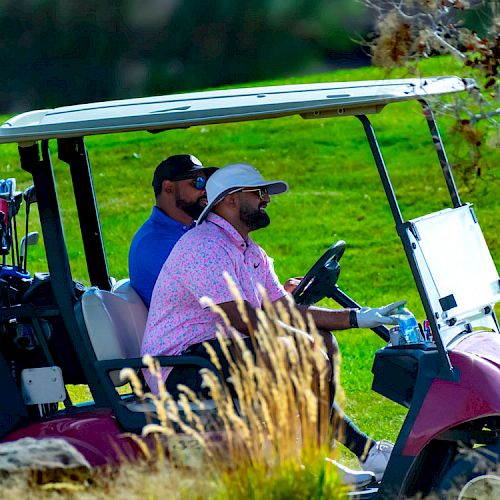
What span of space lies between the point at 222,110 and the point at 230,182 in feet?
1.73

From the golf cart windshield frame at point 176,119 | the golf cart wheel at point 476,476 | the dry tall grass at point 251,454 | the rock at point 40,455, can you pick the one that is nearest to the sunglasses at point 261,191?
the golf cart windshield frame at point 176,119

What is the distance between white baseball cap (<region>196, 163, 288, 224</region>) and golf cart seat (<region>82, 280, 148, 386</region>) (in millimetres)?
493

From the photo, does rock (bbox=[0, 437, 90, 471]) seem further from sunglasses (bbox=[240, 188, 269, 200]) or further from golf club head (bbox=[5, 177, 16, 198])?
golf club head (bbox=[5, 177, 16, 198])

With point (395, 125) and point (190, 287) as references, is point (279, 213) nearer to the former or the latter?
point (395, 125)

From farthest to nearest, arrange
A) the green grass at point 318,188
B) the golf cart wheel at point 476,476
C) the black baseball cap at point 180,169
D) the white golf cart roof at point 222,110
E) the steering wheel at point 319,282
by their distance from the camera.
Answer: the green grass at point 318,188 < the black baseball cap at point 180,169 < the steering wheel at point 319,282 < the white golf cart roof at point 222,110 < the golf cart wheel at point 476,476

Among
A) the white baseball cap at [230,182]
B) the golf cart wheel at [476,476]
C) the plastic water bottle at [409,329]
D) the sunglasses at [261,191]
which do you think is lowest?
the golf cart wheel at [476,476]

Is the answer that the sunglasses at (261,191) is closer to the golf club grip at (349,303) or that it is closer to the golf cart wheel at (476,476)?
the golf club grip at (349,303)

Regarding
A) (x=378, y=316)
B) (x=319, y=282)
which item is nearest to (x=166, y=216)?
(x=319, y=282)

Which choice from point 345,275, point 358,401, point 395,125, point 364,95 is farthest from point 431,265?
point 395,125

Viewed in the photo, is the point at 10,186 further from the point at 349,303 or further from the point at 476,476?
the point at 476,476

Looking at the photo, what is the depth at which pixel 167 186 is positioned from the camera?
574cm

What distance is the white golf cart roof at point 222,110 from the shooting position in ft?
14.6

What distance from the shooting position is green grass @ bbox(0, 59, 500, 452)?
13203mm

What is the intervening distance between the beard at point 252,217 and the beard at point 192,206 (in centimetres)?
78
